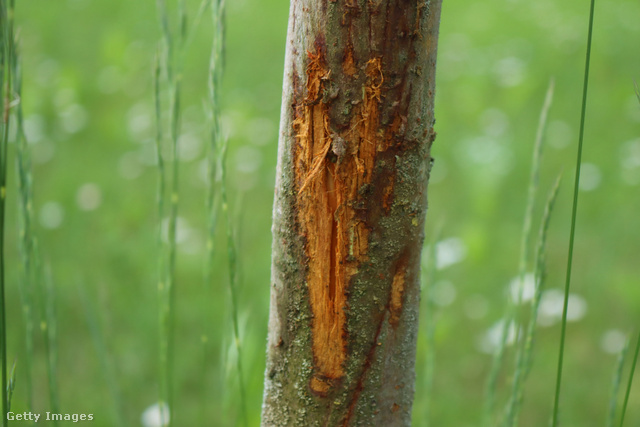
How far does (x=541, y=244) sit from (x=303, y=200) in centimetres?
31

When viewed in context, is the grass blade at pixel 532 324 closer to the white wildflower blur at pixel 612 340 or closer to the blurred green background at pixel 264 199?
the blurred green background at pixel 264 199

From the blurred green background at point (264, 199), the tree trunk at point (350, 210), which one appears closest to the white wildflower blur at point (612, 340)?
the blurred green background at point (264, 199)

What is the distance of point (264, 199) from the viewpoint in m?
2.41

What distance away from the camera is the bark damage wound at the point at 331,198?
572 mm

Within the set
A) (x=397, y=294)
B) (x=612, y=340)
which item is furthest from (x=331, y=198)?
(x=612, y=340)

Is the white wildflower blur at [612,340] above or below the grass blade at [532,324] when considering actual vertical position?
below

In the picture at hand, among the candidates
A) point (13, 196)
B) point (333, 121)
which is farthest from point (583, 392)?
point (13, 196)

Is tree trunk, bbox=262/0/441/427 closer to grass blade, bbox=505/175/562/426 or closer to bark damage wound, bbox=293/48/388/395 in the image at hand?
bark damage wound, bbox=293/48/388/395

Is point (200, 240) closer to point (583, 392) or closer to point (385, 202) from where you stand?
point (583, 392)

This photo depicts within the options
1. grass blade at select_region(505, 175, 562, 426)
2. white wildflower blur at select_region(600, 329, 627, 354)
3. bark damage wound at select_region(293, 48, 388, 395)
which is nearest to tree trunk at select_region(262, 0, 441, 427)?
bark damage wound at select_region(293, 48, 388, 395)

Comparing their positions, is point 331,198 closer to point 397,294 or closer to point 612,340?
point 397,294

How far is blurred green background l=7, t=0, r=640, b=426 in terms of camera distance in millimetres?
1685

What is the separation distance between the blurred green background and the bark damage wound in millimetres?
271

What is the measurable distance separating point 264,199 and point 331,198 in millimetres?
1834
